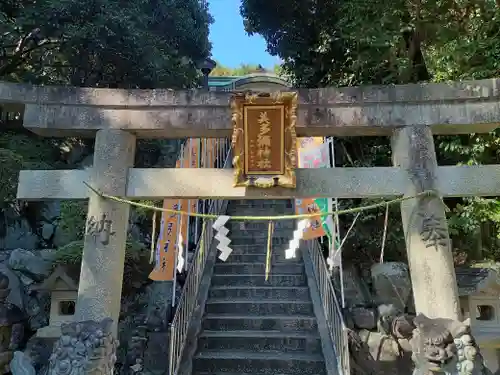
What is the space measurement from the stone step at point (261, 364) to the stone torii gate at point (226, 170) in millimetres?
2257

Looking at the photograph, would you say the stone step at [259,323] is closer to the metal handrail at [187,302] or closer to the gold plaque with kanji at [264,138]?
the metal handrail at [187,302]

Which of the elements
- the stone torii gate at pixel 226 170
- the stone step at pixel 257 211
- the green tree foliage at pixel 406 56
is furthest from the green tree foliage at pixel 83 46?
the stone torii gate at pixel 226 170

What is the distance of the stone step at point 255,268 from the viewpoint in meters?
8.78

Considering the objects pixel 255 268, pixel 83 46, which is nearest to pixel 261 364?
pixel 255 268

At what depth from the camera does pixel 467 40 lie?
7824mm

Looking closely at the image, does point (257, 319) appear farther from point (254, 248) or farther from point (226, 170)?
point (226, 170)

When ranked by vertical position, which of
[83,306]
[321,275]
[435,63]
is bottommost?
[83,306]

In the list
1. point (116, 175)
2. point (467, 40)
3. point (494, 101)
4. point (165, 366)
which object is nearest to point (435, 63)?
point (467, 40)

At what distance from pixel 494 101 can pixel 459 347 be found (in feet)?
9.53

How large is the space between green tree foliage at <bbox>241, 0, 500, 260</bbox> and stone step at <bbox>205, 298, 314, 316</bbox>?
2.31 meters

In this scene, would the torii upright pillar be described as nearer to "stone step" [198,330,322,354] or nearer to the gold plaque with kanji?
the gold plaque with kanji

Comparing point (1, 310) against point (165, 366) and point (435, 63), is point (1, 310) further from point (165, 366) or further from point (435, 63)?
point (435, 63)

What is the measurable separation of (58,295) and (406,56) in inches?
339

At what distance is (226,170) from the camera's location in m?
4.98
